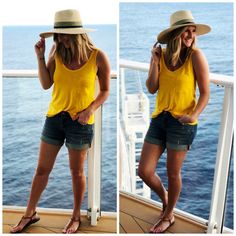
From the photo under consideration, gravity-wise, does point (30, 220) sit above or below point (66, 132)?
below

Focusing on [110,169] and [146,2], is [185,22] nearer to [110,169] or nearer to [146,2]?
[146,2]

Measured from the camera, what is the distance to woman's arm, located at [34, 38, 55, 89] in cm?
271

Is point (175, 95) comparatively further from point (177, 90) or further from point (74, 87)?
point (74, 87)

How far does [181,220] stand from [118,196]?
429 mm

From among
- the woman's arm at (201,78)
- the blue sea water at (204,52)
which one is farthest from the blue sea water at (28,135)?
the woman's arm at (201,78)

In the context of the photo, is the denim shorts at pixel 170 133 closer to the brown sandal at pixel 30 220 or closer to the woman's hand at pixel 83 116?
the woman's hand at pixel 83 116

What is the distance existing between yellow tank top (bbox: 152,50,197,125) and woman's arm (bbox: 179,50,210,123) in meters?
0.03

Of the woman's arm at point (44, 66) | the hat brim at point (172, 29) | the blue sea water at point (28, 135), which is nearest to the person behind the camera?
the hat brim at point (172, 29)

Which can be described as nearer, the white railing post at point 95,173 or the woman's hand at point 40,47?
the woman's hand at point 40,47

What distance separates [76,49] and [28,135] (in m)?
0.65

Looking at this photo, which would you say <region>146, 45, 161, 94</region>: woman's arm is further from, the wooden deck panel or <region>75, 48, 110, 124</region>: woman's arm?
the wooden deck panel

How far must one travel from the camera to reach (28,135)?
292 centimetres

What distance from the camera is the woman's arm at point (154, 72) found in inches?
106

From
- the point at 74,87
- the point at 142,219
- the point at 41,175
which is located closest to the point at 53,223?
the point at 41,175
